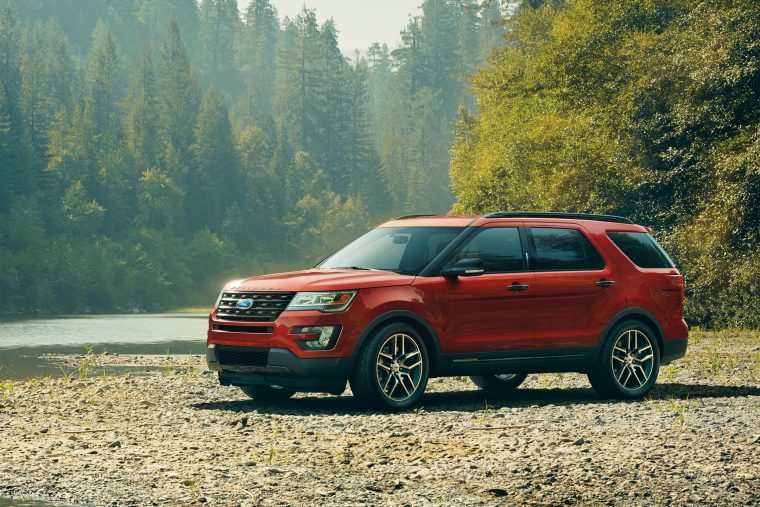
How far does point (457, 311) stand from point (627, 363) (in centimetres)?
239

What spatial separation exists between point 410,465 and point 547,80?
39.7 meters

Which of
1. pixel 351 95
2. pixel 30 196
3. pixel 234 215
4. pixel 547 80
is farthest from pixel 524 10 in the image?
pixel 351 95

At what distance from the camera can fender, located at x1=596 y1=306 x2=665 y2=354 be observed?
44.9 ft

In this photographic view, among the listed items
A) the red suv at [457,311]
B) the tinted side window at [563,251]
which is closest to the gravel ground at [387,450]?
the red suv at [457,311]

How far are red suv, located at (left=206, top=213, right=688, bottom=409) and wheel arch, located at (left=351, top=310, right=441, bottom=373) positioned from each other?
1cm

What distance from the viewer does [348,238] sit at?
483 ft

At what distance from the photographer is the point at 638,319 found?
14055 mm

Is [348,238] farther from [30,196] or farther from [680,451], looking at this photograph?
[680,451]

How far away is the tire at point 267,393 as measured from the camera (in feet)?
44.6

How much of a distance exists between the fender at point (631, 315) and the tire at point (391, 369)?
7.57ft

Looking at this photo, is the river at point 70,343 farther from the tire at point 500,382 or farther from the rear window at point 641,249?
the rear window at point 641,249

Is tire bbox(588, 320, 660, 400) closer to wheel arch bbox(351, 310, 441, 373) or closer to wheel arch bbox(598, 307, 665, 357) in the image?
wheel arch bbox(598, 307, 665, 357)

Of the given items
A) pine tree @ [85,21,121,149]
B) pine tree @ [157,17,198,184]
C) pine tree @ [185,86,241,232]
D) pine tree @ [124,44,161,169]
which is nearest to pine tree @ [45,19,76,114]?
pine tree @ [85,21,121,149]

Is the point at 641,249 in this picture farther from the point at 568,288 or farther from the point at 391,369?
the point at 391,369
